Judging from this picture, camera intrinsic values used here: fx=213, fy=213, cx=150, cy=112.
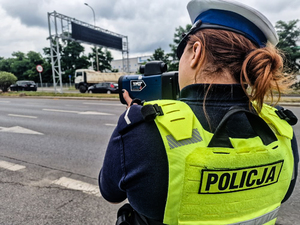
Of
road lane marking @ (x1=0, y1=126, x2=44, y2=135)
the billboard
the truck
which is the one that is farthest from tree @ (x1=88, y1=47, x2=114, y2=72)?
road lane marking @ (x1=0, y1=126, x2=44, y2=135)

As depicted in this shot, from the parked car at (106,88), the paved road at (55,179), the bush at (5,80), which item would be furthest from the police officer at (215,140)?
the bush at (5,80)

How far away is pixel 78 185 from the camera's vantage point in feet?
8.78

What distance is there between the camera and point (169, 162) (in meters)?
0.68

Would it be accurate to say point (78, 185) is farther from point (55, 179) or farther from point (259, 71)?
point (259, 71)

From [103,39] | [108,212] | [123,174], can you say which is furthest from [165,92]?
[103,39]

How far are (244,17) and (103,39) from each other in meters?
25.6

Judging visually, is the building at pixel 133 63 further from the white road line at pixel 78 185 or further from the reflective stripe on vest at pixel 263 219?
the reflective stripe on vest at pixel 263 219

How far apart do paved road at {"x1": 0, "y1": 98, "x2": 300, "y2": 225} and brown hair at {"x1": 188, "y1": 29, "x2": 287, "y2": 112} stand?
179 centimetres

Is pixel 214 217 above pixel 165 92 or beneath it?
beneath

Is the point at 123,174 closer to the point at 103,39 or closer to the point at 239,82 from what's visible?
the point at 239,82

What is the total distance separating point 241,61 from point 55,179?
2.83 m

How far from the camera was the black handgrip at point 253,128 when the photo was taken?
0.69 meters

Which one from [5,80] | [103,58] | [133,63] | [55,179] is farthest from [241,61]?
[133,63]

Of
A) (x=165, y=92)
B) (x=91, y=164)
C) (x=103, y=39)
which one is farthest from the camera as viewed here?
(x=103, y=39)
